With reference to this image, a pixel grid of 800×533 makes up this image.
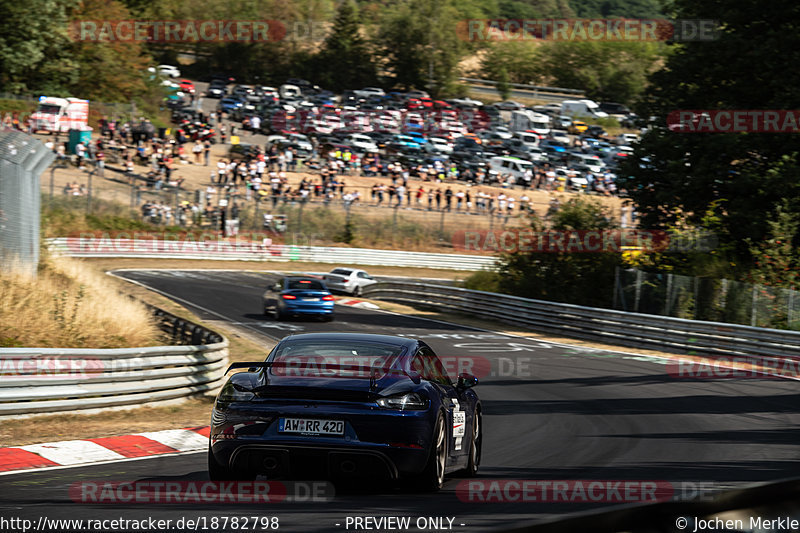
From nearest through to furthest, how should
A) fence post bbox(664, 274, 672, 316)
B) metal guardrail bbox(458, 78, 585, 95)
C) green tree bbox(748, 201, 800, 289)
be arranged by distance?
green tree bbox(748, 201, 800, 289) → fence post bbox(664, 274, 672, 316) → metal guardrail bbox(458, 78, 585, 95)

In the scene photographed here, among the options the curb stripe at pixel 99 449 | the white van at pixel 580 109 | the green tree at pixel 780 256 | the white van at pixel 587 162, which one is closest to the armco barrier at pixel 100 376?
the curb stripe at pixel 99 449

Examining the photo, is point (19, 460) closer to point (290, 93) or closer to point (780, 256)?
point (780, 256)

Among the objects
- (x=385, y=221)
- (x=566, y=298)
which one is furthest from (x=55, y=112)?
(x=566, y=298)

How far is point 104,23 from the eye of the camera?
73.2 meters

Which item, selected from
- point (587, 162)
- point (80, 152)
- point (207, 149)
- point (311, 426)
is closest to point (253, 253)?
point (207, 149)

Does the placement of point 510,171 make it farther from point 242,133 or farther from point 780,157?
point 780,157

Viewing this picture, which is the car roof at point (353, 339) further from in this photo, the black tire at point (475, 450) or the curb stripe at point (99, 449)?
the curb stripe at point (99, 449)

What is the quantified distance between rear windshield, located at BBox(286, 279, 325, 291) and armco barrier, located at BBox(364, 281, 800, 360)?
598 cm

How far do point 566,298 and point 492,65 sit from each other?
291 ft

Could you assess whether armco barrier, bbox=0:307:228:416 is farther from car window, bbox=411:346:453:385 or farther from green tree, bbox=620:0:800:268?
green tree, bbox=620:0:800:268

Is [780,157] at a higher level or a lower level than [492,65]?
lower

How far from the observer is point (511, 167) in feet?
208

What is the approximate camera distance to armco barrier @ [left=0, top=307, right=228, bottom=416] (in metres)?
11.4

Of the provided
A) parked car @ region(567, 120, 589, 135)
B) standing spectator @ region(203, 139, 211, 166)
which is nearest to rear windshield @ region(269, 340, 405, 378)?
standing spectator @ region(203, 139, 211, 166)
